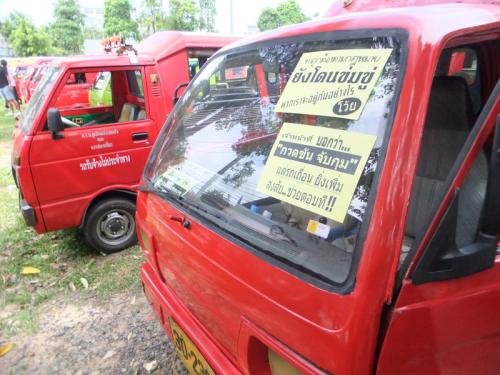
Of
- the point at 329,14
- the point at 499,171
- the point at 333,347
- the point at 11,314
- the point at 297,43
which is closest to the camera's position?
the point at 499,171

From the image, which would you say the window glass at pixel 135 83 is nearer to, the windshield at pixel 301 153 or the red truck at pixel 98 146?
the red truck at pixel 98 146

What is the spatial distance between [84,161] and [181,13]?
85.6ft

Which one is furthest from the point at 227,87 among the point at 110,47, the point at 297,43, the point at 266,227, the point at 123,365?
the point at 110,47

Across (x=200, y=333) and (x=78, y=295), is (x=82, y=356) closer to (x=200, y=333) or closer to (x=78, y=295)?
(x=78, y=295)

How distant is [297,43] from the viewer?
1.55 meters

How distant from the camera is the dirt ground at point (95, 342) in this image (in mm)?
2486

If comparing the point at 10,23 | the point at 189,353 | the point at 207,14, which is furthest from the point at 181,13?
the point at 10,23

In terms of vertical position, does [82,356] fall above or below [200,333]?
below

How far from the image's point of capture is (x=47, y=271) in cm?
359

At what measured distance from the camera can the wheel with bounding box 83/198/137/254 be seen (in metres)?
3.71

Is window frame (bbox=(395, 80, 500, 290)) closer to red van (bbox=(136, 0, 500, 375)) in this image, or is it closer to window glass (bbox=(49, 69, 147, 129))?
red van (bbox=(136, 0, 500, 375))

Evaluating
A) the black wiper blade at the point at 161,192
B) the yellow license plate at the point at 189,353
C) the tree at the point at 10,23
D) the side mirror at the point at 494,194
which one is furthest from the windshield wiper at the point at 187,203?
the tree at the point at 10,23

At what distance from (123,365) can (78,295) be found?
3.36ft

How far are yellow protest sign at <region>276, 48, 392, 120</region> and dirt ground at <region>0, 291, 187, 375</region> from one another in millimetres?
1899
